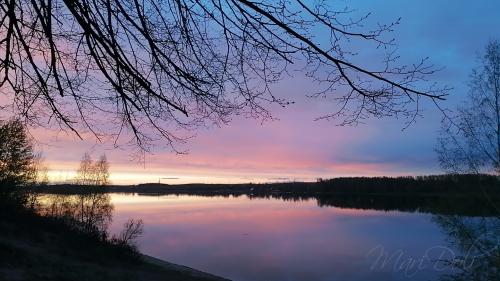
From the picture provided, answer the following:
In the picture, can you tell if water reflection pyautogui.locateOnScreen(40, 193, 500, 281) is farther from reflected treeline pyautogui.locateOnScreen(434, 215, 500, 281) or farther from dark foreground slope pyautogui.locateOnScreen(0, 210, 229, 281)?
dark foreground slope pyautogui.locateOnScreen(0, 210, 229, 281)

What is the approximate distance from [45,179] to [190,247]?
14835 mm

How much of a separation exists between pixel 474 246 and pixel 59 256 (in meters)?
16.2

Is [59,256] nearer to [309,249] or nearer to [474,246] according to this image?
[474,246]

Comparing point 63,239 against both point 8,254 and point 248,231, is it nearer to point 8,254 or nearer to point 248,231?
point 8,254

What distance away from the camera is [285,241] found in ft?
163

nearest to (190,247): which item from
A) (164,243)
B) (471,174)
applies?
(164,243)

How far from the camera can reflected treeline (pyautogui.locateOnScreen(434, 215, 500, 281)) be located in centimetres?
1889

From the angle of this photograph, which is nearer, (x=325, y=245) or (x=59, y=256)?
(x=59, y=256)

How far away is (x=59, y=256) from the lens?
21625 mm

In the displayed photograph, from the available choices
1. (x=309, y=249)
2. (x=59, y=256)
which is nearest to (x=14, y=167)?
(x=59, y=256)

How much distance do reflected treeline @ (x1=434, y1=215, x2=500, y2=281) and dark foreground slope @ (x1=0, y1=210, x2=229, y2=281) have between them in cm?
1056

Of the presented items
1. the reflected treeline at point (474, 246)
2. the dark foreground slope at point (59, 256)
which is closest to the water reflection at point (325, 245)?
the reflected treeline at point (474, 246)

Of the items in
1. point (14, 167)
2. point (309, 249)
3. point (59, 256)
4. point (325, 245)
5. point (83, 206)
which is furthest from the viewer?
point (83, 206)

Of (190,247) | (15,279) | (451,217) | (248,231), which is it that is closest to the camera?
(15,279)
